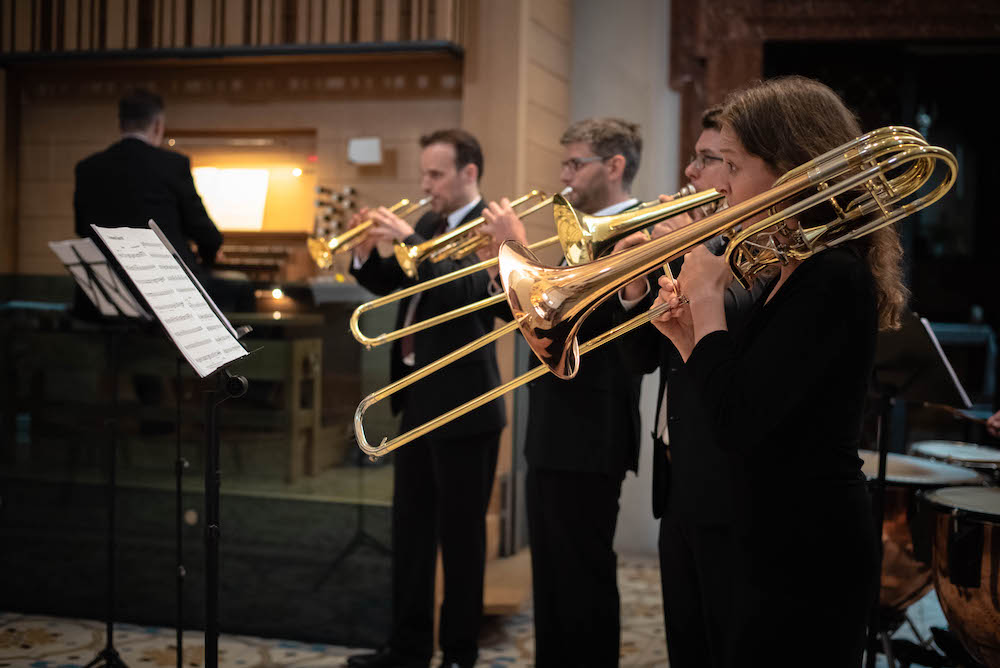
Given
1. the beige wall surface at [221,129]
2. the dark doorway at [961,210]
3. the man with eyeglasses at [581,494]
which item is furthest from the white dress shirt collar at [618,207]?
the dark doorway at [961,210]

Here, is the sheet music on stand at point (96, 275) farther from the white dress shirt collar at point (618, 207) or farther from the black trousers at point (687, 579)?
the black trousers at point (687, 579)

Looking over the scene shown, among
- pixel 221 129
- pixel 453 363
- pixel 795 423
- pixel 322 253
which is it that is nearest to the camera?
pixel 795 423

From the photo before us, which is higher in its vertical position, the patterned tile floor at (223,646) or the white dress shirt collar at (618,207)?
the white dress shirt collar at (618,207)

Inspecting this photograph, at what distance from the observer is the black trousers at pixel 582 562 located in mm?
2713

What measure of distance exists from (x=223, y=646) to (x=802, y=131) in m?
2.74

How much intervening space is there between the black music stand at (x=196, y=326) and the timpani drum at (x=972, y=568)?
179 cm

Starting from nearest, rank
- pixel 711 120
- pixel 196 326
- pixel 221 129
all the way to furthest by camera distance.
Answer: pixel 196 326
pixel 711 120
pixel 221 129

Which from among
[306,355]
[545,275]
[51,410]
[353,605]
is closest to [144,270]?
[545,275]

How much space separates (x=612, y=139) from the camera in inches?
116

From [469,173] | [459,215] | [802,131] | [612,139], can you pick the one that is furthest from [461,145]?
[802,131]

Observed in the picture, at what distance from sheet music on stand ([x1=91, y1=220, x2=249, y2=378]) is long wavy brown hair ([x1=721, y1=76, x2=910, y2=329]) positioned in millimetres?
1157

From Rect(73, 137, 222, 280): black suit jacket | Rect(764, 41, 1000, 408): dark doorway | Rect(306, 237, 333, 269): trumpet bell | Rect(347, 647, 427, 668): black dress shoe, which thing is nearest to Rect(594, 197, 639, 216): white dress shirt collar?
Rect(306, 237, 333, 269): trumpet bell

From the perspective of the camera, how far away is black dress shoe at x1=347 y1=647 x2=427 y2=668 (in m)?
3.12

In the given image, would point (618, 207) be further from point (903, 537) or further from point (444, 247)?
point (903, 537)
